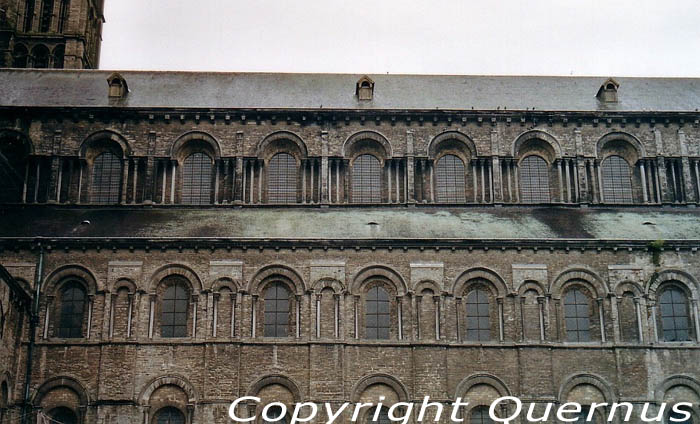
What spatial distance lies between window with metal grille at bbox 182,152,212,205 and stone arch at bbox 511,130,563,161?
14.0 meters

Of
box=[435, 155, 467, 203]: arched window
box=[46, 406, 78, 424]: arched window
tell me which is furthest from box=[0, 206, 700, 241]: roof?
box=[46, 406, 78, 424]: arched window

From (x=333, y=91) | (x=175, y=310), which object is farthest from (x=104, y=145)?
(x=333, y=91)

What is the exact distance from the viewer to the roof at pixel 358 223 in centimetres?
3844

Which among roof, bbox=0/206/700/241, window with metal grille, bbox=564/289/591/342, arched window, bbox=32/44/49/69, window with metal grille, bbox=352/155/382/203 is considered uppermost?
arched window, bbox=32/44/49/69

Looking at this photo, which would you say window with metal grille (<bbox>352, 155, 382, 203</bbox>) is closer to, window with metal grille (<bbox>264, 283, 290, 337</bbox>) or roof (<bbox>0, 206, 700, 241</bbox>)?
roof (<bbox>0, 206, 700, 241</bbox>)

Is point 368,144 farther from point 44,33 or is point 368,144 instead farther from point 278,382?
point 44,33

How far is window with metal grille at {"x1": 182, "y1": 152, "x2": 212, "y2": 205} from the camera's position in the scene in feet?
139

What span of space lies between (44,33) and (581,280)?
35188 millimetres

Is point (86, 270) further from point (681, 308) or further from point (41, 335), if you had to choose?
point (681, 308)

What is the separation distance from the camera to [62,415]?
36.1 metres

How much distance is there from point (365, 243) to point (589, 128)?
Answer: 509 inches

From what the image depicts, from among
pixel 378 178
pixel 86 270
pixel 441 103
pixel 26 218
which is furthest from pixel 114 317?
pixel 441 103

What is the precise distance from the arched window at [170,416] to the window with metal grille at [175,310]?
2932 millimetres

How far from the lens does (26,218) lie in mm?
39938
